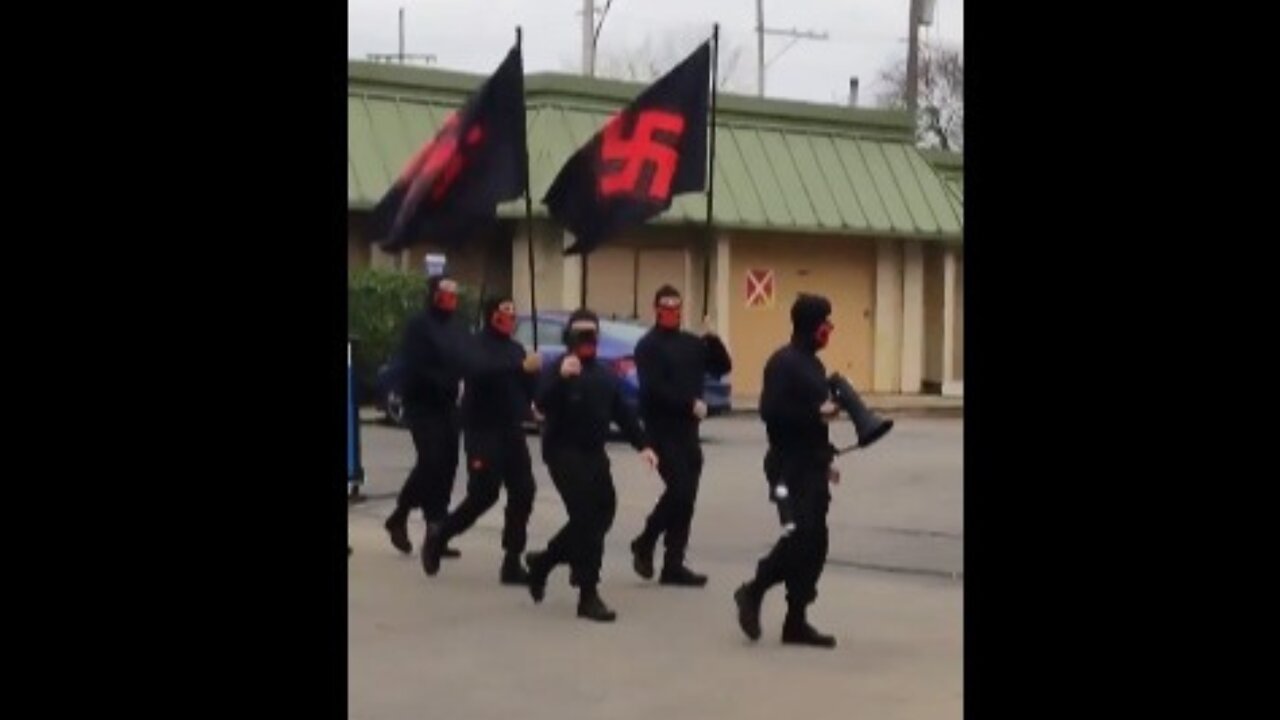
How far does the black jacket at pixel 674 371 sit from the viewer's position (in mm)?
12172

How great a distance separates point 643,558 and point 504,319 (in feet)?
5.37

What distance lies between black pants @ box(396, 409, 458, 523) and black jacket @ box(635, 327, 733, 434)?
155cm

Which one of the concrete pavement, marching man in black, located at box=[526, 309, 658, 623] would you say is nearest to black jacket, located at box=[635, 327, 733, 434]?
marching man in black, located at box=[526, 309, 658, 623]

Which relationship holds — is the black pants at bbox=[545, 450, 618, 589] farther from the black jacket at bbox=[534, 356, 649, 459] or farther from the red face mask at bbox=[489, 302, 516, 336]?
the red face mask at bbox=[489, 302, 516, 336]

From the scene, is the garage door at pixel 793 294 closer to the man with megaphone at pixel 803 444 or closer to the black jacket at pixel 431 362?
the black jacket at pixel 431 362

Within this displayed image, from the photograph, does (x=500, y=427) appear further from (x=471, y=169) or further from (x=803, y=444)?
(x=803, y=444)

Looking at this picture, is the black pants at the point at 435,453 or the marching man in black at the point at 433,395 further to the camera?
the black pants at the point at 435,453

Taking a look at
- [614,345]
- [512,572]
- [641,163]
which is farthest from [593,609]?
[614,345]

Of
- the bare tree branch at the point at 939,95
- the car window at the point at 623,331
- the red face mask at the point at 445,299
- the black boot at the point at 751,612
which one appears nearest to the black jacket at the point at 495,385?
the red face mask at the point at 445,299

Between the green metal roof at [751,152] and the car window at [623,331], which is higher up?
the green metal roof at [751,152]

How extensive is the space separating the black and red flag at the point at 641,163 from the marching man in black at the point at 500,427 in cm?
68

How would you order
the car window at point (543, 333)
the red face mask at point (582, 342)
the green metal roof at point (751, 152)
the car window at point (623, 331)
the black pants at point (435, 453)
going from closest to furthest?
the red face mask at point (582, 342)
the black pants at point (435, 453)
the car window at point (623, 331)
the car window at point (543, 333)
the green metal roof at point (751, 152)
